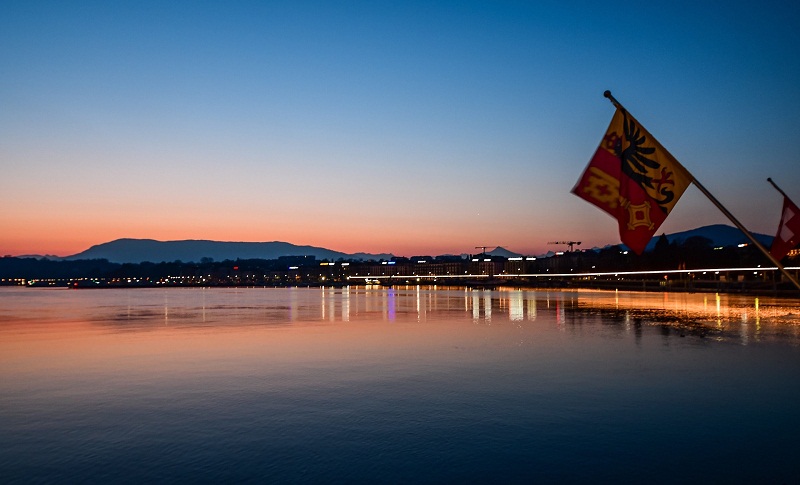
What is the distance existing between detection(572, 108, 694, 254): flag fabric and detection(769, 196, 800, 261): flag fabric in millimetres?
6821

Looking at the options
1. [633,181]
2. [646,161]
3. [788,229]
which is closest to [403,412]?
[633,181]

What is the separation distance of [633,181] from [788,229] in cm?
738

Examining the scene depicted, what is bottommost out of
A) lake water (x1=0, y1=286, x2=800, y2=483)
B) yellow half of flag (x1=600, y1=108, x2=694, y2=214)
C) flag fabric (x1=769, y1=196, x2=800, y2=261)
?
lake water (x1=0, y1=286, x2=800, y2=483)

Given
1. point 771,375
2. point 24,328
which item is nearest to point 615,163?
point 771,375

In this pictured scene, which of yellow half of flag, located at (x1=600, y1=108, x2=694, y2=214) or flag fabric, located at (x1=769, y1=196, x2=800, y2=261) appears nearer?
yellow half of flag, located at (x1=600, y1=108, x2=694, y2=214)

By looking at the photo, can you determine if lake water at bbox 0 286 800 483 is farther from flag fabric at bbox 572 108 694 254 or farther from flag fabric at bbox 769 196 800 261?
flag fabric at bbox 572 108 694 254

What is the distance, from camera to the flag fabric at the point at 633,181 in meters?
8.82

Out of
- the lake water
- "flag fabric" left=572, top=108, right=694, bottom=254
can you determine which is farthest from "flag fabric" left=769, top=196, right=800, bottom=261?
"flag fabric" left=572, top=108, right=694, bottom=254

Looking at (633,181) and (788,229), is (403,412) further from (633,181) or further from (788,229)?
(788,229)

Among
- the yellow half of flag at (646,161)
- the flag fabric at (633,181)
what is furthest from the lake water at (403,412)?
the yellow half of flag at (646,161)

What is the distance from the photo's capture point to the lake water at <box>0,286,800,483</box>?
7.64 m

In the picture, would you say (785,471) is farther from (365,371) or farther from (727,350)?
(727,350)

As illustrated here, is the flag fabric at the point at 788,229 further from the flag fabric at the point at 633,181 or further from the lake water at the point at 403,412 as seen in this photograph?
the flag fabric at the point at 633,181

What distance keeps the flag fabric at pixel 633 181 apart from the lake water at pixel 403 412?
9.80 ft
